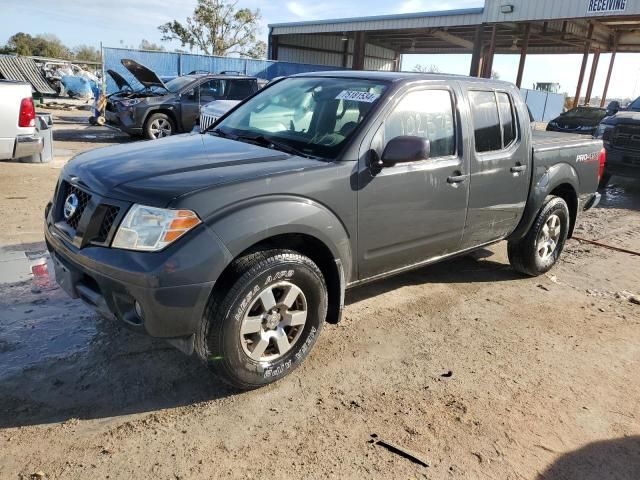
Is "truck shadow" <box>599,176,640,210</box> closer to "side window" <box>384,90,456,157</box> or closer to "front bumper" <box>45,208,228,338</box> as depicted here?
"side window" <box>384,90,456,157</box>

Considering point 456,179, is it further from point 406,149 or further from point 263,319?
point 263,319

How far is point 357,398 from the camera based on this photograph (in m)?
3.02

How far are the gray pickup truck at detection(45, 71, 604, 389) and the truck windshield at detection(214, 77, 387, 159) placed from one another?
0.01 metres

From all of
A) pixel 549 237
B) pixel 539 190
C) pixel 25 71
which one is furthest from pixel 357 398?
pixel 25 71

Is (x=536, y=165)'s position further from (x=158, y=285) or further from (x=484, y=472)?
(x=158, y=285)

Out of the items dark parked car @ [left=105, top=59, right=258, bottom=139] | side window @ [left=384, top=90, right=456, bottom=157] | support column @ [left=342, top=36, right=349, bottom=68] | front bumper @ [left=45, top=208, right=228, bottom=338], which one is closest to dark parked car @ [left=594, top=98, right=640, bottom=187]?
side window @ [left=384, top=90, right=456, bottom=157]

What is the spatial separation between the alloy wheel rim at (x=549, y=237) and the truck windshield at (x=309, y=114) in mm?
2459

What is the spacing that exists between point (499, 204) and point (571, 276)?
1.63 m

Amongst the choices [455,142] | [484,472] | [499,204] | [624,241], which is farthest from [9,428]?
[624,241]

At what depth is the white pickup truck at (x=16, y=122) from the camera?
709 centimetres

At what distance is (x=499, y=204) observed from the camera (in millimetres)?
4336

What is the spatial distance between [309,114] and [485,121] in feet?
4.76

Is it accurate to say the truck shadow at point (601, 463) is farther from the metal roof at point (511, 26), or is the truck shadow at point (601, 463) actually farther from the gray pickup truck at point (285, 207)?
the metal roof at point (511, 26)

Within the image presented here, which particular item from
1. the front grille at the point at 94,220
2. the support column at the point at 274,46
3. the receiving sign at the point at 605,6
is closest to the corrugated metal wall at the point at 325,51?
the support column at the point at 274,46
